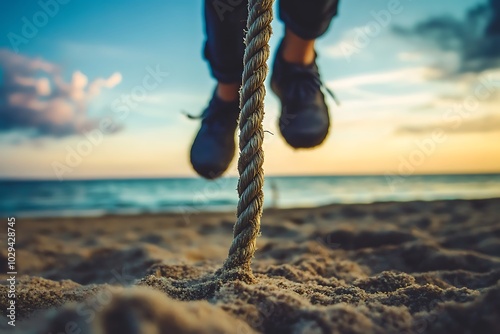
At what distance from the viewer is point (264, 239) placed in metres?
2.80

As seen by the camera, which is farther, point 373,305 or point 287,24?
point 287,24

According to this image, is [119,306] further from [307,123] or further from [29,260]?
[29,260]

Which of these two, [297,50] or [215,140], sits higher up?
[297,50]

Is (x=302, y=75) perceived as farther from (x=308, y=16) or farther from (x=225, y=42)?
(x=225, y=42)

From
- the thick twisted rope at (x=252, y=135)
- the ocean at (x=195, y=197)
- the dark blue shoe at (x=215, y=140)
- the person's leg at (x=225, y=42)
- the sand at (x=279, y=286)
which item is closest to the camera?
the sand at (x=279, y=286)

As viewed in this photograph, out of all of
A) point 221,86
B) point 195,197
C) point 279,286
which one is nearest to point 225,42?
point 221,86

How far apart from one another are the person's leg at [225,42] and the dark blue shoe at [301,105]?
0.20m

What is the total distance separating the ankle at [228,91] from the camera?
63.8 inches

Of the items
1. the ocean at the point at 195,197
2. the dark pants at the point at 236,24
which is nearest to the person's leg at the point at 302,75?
the dark pants at the point at 236,24

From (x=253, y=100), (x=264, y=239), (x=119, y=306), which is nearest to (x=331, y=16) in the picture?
(x=253, y=100)

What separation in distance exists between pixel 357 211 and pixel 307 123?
2.98 meters

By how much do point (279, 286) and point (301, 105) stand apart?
0.75 meters

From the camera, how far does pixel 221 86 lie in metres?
1.64

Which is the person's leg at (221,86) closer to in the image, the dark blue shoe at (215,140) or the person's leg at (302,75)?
the dark blue shoe at (215,140)
